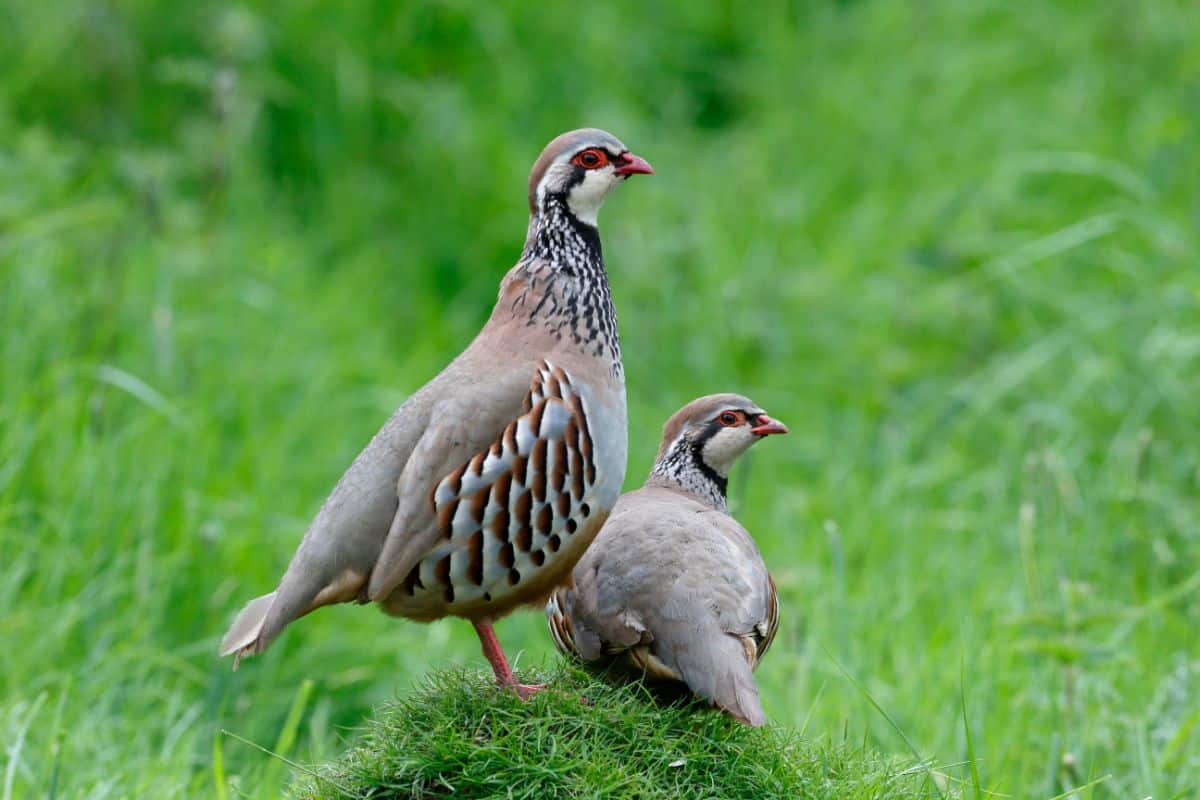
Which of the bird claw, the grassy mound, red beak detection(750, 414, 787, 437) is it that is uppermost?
red beak detection(750, 414, 787, 437)

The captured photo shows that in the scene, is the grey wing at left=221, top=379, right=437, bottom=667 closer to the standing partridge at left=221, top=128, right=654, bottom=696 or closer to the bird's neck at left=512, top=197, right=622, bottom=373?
the standing partridge at left=221, top=128, right=654, bottom=696

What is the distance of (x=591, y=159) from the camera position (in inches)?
158

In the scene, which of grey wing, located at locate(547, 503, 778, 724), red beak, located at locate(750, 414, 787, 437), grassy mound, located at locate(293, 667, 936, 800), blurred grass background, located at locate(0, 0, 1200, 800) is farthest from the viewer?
blurred grass background, located at locate(0, 0, 1200, 800)

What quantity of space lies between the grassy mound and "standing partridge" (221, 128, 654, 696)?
0.54ft

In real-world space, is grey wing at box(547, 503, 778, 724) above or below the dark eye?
below

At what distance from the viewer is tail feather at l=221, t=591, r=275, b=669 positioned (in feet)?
11.6

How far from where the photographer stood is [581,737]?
10.6 ft

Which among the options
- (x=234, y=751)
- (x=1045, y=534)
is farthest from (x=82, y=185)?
(x=1045, y=534)

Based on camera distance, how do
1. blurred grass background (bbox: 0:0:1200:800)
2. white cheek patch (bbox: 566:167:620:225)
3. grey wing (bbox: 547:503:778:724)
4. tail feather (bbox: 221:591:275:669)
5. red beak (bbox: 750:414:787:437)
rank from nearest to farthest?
grey wing (bbox: 547:503:778:724) < tail feather (bbox: 221:591:275:669) < white cheek patch (bbox: 566:167:620:225) < red beak (bbox: 750:414:787:437) < blurred grass background (bbox: 0:0:1200:800)

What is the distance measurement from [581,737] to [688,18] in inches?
326

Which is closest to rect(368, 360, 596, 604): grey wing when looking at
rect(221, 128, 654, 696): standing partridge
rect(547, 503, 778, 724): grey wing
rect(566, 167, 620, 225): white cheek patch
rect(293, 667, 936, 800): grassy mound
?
rect(221, 128, 654, 696): standing partridge

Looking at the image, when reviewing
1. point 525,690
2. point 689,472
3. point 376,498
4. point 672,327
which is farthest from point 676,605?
point 672,327

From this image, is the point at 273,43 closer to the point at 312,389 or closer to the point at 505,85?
the point at 505,85

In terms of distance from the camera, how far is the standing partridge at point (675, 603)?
3.37m
